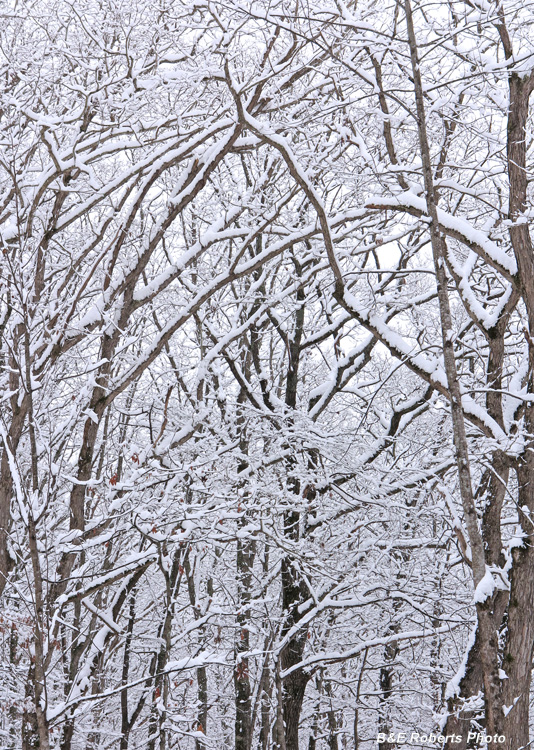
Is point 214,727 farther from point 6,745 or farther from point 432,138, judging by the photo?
point 432,138

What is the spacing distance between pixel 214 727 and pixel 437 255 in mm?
15408

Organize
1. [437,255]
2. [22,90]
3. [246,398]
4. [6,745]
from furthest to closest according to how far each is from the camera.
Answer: [246,398] < [6,745] < [22,90] < [437,255]

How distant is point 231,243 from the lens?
980 cm

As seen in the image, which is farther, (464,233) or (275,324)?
(275,324)

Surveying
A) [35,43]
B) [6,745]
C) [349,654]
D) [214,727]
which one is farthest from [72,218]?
[214,727]

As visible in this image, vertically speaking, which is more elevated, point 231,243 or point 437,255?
point 231,243

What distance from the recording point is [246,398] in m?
9.33

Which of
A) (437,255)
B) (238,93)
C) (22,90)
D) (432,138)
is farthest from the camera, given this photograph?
(22,90)

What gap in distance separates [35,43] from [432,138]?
13.1ft

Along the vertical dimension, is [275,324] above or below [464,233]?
above

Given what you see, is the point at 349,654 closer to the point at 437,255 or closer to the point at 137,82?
the point at 437,255

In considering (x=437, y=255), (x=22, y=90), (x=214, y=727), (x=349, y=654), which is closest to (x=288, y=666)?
(x=349, y=654)

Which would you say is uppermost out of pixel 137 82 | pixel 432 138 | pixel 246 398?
pixel 137 82

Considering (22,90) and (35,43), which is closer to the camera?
(35,43)
